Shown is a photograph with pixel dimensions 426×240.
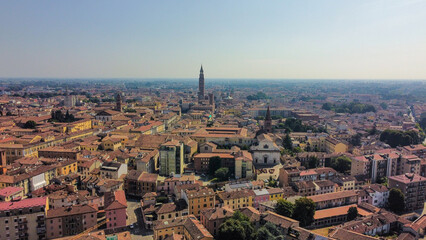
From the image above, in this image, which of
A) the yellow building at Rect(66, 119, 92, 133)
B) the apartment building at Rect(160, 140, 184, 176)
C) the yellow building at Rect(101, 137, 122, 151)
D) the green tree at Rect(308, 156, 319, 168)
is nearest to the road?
the apartment building at Rect(160, 140, 184, 176)

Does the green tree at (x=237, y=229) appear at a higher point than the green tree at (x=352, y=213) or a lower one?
higher

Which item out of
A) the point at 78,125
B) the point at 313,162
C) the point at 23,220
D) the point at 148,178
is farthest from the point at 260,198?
the point at 78,125

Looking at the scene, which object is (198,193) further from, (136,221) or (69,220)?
(69,220)

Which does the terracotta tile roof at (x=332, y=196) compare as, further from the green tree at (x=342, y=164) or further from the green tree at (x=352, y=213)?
the green tree at (x=342, y=164)

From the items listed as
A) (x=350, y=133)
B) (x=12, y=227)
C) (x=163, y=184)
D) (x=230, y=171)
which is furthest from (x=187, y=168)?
(x=350, y=133)

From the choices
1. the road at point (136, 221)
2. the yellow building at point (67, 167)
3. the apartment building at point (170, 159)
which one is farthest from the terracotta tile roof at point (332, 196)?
the yellow building at point (67, 167)
